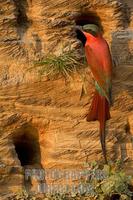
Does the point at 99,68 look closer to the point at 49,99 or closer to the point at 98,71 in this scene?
the point at 98,71

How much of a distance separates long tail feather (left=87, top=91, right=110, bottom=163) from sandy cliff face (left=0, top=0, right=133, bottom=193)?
0.24 feet

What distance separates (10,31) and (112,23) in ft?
2.27

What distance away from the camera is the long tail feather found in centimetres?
398

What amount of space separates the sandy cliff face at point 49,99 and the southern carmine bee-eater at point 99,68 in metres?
0.13

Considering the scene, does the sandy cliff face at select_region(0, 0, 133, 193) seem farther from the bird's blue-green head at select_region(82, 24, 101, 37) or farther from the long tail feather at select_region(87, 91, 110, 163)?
the bird's blue-green head at select_region(82, 24, 101, 37)

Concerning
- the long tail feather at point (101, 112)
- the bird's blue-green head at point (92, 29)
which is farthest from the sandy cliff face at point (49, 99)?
the bird's blue-green head at point (92, 29)

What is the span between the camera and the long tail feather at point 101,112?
398 centimetres

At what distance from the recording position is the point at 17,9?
13.6 feet

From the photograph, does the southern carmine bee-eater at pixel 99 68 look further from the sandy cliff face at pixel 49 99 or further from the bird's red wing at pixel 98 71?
the sandy cliff face at pixel 49 99

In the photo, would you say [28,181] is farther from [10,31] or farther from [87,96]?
[10,31]

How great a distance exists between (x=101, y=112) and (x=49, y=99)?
0.34 m

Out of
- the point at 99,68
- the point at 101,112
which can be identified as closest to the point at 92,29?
the point at 99,68

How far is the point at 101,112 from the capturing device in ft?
13.1

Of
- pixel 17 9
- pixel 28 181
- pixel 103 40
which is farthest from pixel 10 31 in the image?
pixel 28 181
